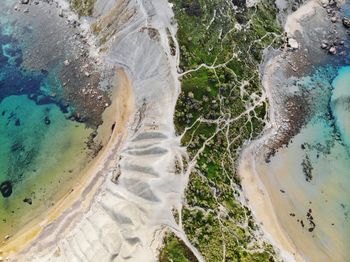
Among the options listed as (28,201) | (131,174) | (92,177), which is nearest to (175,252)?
(131,174)

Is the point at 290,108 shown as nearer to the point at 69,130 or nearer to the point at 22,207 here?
the point at 69,130

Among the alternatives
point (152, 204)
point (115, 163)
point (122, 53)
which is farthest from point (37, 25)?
point (152, 204)

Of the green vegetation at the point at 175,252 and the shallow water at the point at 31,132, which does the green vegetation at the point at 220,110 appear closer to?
the green vegetation at the point at 175,252

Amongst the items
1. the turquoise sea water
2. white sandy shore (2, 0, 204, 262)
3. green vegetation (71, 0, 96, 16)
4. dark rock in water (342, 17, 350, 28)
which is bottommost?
the turquoise sea water

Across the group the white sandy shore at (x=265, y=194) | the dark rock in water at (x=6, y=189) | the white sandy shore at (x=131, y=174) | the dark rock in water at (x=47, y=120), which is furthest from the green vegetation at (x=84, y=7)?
the white sandy shore at (x=265, y=194)

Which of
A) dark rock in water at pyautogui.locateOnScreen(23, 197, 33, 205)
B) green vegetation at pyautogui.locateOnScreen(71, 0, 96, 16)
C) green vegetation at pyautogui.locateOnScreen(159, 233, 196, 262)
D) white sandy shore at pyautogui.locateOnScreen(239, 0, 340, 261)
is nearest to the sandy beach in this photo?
dark rock in water at pyautogui.locateOnScreen(23, 197, 33, 205)

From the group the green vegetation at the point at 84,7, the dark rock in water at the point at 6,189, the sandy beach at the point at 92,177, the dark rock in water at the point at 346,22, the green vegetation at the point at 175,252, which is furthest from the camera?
the dark rock in water at the point at 346,22

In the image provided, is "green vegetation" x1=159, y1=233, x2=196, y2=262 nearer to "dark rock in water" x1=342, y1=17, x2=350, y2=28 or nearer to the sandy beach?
the sandy beach

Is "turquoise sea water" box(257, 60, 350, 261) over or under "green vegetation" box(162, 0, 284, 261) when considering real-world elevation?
under
